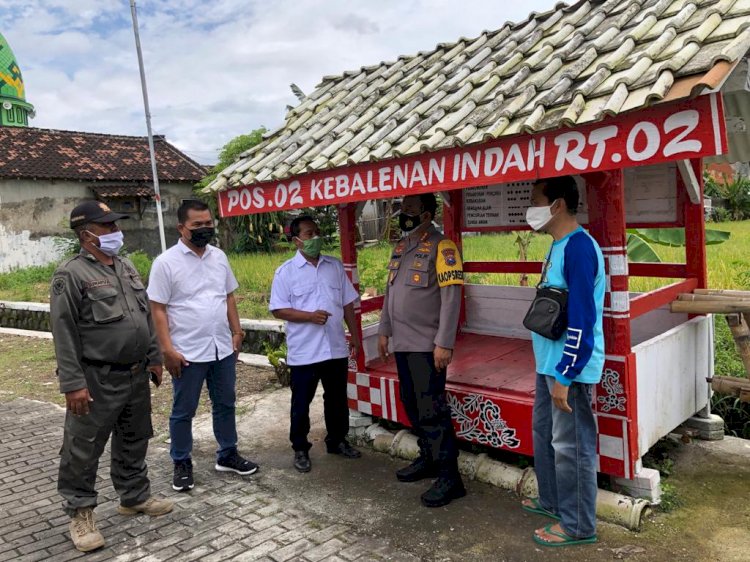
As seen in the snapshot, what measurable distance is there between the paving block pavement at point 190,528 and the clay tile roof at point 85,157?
742 inches

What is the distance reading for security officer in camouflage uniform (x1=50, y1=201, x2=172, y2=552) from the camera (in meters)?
3.54

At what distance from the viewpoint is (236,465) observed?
462 centimetres

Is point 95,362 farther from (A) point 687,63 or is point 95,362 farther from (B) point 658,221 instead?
(B) point 658,221

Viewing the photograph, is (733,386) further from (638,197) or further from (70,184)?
(70,184)

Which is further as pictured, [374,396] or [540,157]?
[374,396]

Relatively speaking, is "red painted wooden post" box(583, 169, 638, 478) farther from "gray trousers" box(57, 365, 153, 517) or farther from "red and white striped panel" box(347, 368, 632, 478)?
"gray trousers" box(57, 365, 153, 517)

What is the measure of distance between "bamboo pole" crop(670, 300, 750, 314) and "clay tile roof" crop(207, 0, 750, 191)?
178 centimetres

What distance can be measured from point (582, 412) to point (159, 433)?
3883 mm

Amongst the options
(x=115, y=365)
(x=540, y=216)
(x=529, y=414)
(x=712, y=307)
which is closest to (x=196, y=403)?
(x=115, y=365)

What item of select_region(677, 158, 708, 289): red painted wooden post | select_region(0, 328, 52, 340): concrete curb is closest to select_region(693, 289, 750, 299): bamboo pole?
select_region(677, 158, 708, 289): red painted wooden post

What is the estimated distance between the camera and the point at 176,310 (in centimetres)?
427

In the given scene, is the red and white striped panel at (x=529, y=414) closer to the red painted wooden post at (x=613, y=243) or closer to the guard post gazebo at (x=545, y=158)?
the guard post gazebo at (x=545, y=158)

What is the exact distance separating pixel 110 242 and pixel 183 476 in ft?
5.62

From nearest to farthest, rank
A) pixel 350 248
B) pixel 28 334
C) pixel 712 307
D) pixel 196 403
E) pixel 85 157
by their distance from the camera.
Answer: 1. pixel 712 307
2. pixel 196 403
3. pixel 350 248
4. pixel 28 334
5. pixel 85 157
